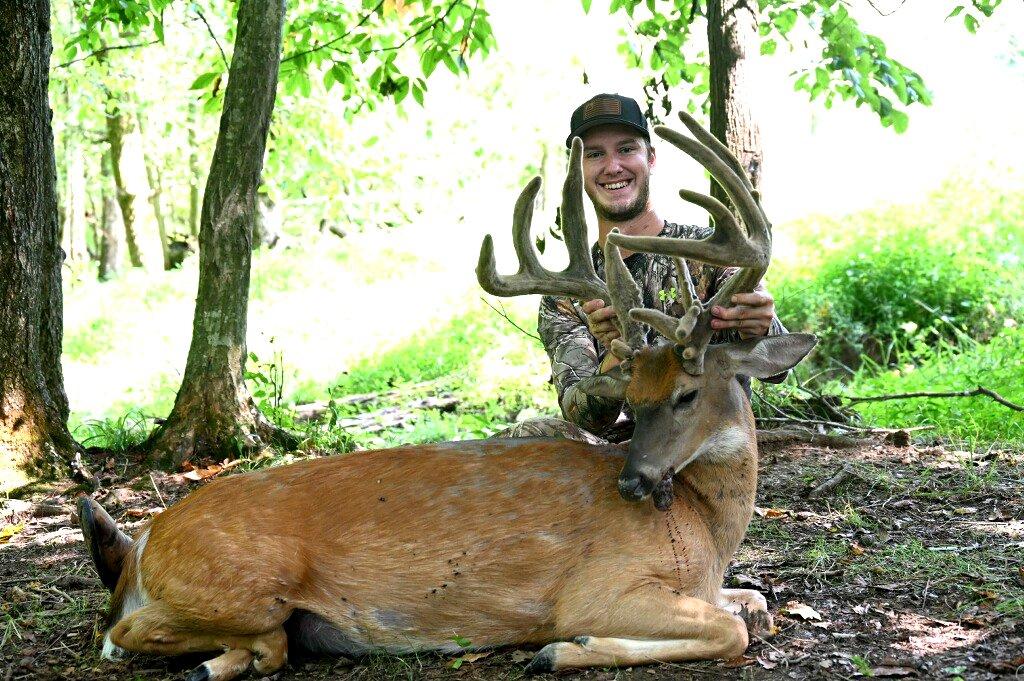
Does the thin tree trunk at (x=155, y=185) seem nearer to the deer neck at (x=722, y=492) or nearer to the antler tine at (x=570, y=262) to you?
the antler tine at (x=570, y=262)

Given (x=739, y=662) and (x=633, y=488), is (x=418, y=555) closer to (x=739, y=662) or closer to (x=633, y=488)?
(x=633, y=488)

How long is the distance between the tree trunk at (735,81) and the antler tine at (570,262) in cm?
261

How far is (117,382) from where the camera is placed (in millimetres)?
12680

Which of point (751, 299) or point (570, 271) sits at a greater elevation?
point (570, 271)

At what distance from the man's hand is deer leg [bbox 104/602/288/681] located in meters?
2.15

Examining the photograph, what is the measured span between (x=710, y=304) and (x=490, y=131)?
2631cm

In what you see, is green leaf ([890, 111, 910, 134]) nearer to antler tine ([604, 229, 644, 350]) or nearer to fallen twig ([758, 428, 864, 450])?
fallen twig ([758, 428, 864, 450])

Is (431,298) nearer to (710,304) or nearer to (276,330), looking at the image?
(276,330)

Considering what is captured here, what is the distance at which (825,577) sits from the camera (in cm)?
464

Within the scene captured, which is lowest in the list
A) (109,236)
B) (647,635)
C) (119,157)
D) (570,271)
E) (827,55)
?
(647,635)

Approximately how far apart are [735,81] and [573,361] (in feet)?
9.10

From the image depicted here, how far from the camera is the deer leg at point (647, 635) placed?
12.4ft

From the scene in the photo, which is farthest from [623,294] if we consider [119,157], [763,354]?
[119,157]

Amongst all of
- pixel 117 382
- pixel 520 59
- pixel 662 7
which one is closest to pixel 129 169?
pixel 520 59
